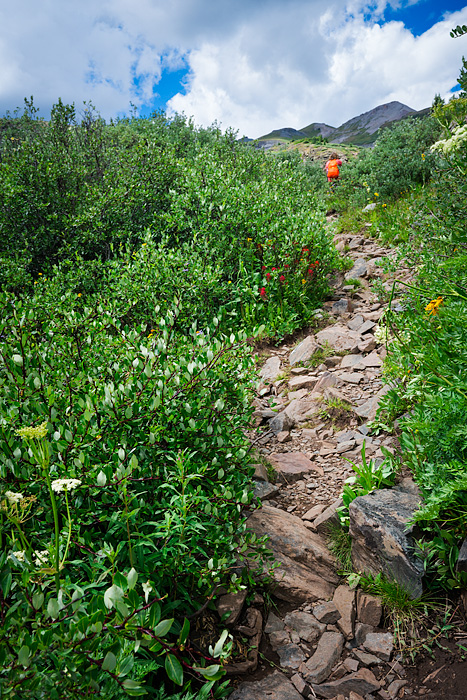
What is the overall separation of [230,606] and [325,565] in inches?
35.8

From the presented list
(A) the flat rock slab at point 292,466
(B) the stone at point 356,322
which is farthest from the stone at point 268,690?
(B) the stone at point 356,322

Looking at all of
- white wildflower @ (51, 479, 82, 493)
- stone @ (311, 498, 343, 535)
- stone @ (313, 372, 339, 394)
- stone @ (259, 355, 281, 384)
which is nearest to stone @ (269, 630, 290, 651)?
stone @ (311, 498, 343, 535)

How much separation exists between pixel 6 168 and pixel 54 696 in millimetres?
8455

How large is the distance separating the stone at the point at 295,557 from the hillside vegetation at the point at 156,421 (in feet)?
0.92

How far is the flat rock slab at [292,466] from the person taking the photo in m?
3.86

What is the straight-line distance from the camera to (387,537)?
265cm

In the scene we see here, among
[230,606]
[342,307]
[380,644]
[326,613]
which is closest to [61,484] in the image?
[230,606]

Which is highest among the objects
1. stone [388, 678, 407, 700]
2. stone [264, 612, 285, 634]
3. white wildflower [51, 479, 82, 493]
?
white wildflower [51, 479, 82, 493]

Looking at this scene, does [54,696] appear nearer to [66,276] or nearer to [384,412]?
[384,412]

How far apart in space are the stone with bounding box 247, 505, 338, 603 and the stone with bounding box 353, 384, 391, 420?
4.82 feet

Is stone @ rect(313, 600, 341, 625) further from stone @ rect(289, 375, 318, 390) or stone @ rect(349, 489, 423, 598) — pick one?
stone @ rect(289, 375, 318, 390)

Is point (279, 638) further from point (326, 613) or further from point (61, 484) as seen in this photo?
point (61, 484)

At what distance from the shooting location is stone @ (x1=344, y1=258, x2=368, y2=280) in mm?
7711

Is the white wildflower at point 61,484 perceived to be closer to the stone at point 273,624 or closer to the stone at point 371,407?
the stone at point 273,624
